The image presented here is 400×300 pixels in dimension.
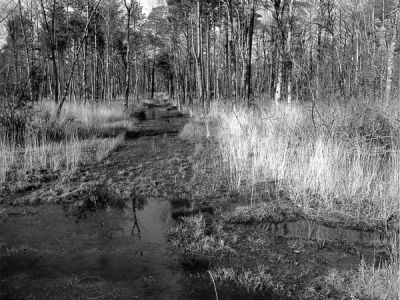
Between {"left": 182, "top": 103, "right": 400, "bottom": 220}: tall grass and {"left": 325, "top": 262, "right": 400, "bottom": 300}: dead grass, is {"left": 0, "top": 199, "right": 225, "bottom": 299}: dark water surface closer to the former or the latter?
{"left": 325, "top": 262, "right": 400, "bottom": 300}: dead grass

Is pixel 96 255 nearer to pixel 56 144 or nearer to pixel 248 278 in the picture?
pixel 248 278

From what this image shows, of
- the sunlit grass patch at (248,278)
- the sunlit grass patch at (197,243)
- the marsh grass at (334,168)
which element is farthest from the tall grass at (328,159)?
the sunlit grass patch at (248,278)

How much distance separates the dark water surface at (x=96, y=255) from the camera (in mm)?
3295

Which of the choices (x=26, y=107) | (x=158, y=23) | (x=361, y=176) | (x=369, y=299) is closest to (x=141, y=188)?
(x=361, y=176)

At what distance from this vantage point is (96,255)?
400 centimetres

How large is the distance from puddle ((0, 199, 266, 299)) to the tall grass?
2.31 meters

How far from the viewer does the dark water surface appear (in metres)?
3.29

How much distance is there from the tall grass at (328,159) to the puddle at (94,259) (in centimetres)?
231

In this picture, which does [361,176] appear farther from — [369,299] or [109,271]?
[109,271]

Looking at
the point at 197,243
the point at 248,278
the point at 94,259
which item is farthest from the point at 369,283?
the point at 94,259

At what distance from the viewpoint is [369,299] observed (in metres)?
2.94

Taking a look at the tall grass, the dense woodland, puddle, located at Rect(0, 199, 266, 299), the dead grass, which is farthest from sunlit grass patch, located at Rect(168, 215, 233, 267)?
the dense woodland

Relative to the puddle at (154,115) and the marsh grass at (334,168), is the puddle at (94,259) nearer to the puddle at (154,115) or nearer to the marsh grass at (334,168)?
the marsh grass at (334,168)

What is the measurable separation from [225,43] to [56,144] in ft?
67.5
